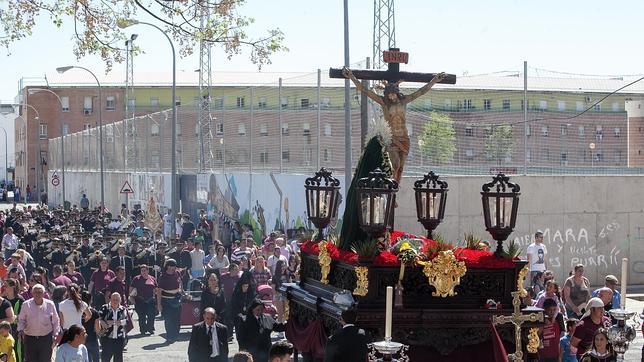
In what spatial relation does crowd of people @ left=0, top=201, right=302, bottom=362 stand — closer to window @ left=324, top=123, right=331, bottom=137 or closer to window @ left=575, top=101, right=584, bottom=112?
window @ left=324, top=123, right=331, bottom=137

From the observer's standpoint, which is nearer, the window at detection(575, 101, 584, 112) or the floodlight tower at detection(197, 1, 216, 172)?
the window at detection(575, 101, 584, 112)

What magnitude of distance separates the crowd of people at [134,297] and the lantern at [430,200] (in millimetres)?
2526

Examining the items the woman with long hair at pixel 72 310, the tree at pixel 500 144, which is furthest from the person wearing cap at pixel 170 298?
the tree at pixel 500 144

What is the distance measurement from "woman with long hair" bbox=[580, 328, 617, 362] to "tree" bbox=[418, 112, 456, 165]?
14406 millimetres

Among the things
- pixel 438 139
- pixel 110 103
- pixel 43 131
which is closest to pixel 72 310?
pixel 438 139

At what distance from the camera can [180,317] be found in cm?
2255

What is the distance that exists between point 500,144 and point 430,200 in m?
13.4

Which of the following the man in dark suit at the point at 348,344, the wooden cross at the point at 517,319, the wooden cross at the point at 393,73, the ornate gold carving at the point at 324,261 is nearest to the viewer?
the wooden cross at the point at 517,319

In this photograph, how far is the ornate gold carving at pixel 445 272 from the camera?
11.1 meters

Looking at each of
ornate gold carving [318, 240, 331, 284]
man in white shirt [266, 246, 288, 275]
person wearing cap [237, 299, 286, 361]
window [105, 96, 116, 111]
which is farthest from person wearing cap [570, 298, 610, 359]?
window [105, 96, 116, 111]

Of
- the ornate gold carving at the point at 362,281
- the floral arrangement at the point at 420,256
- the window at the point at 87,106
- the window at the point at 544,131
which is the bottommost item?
the ornate gold carving at the point at 362,281

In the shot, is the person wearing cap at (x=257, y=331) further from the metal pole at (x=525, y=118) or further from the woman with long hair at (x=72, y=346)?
the metal pole at (x=525, y=118)

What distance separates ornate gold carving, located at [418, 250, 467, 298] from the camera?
11.1 meters

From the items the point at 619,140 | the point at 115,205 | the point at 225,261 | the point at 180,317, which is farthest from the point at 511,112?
the point at 115,205
